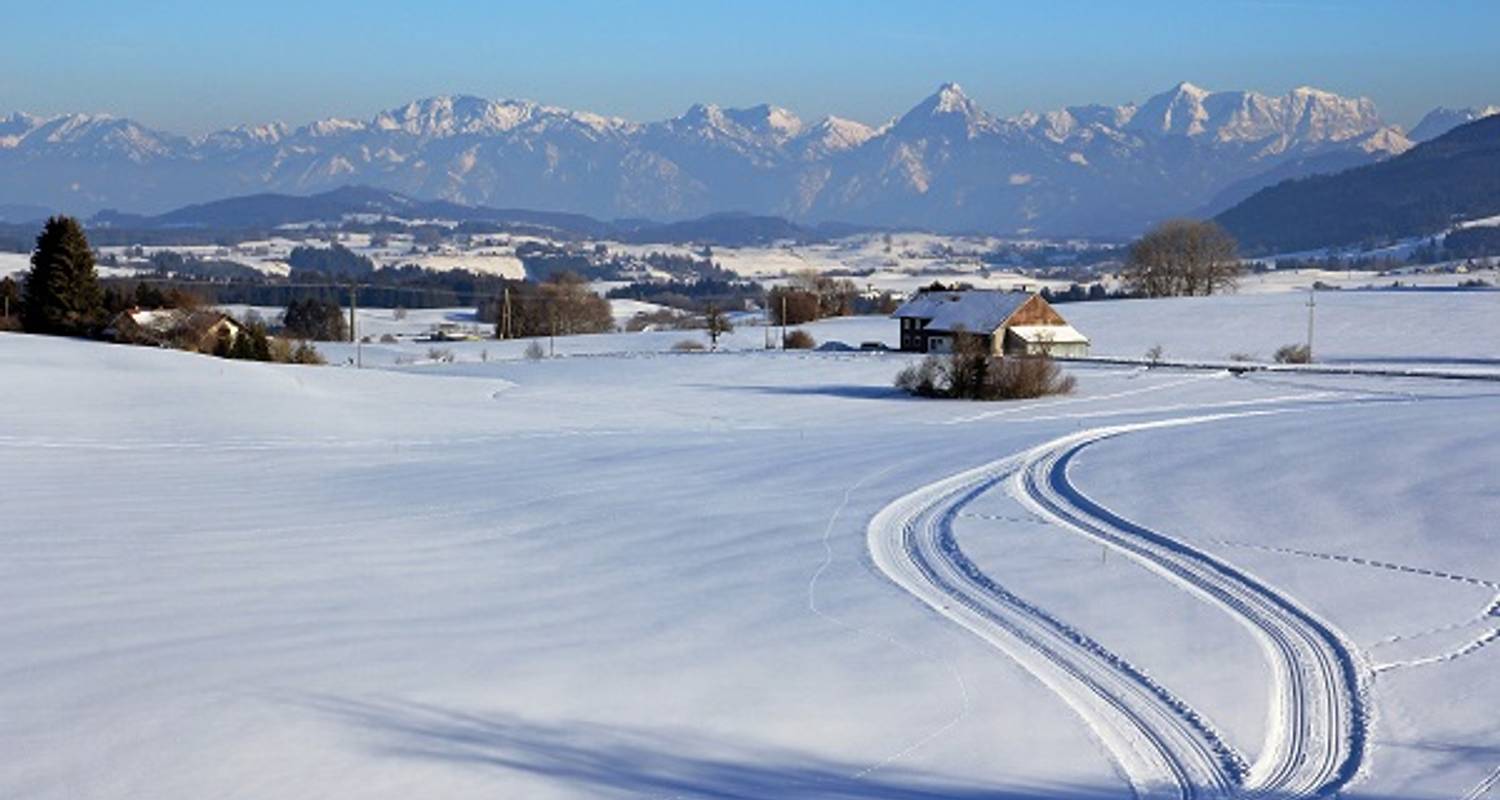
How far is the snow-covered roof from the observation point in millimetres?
68188

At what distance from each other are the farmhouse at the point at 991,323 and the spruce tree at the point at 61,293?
36.2m

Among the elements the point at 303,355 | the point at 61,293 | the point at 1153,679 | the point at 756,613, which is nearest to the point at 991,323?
the point at 303,355

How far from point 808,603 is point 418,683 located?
466 cm

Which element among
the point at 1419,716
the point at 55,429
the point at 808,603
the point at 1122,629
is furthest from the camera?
the point at 55,429

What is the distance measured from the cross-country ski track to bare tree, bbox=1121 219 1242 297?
100m

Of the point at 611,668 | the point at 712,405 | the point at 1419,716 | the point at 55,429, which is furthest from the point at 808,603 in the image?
the point at 712,405

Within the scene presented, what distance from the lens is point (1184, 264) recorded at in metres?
118

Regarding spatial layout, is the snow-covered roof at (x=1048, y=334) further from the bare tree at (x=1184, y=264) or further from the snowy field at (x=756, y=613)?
the bare tree at (x=1184, y=264)

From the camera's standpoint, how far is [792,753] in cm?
1157

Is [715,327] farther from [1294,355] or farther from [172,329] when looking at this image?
[1294,355]

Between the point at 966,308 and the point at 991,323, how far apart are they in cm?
360

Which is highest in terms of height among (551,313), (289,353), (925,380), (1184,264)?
(1184,264)

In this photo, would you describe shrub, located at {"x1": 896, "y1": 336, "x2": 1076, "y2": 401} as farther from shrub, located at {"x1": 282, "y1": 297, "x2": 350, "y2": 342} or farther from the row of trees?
shrub, located at {"x1": 282, "y1": 297, "x2": 350, "y2": 342}

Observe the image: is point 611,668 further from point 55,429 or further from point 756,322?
point 756,322
